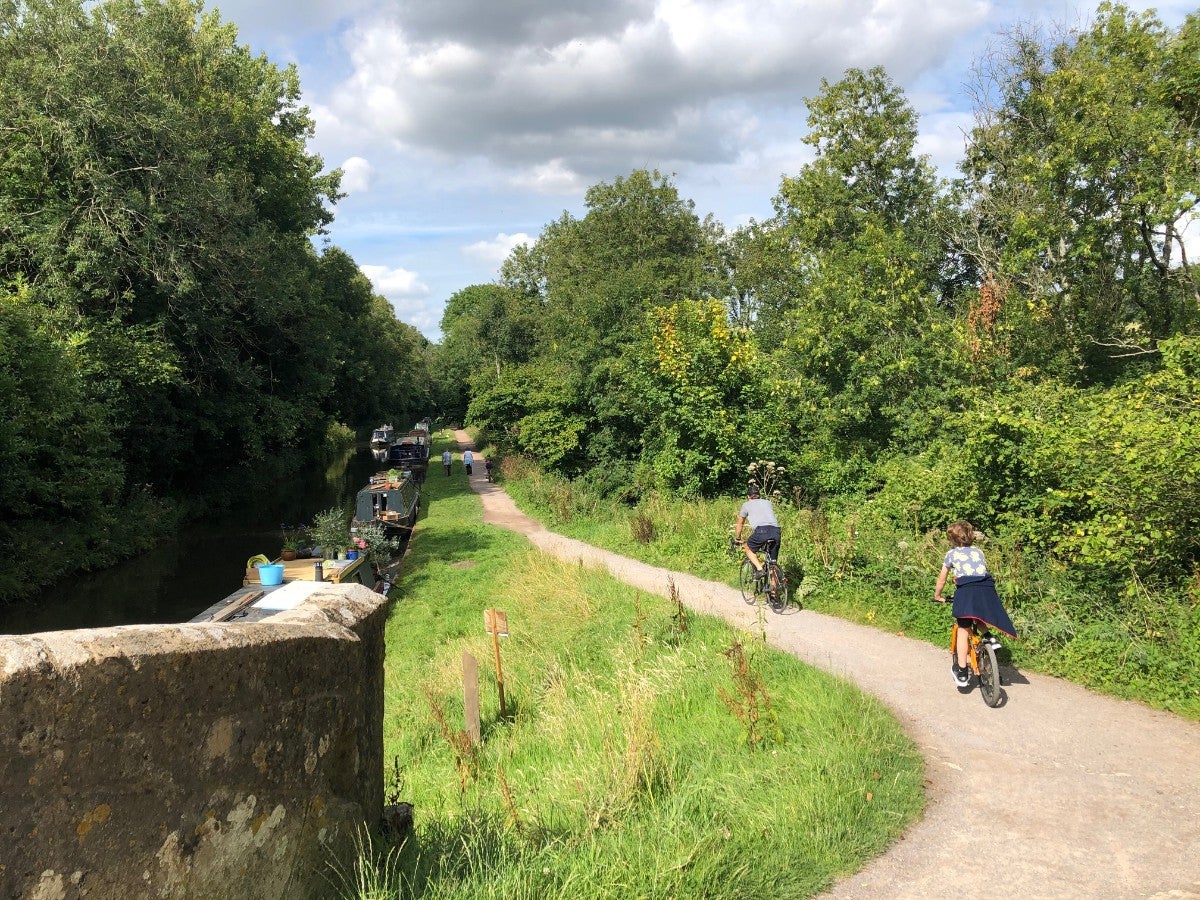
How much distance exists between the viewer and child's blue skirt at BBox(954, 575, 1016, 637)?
652 cm

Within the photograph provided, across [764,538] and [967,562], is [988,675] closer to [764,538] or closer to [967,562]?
[967,562]

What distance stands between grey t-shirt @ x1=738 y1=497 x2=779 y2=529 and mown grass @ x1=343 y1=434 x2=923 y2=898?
1619mm

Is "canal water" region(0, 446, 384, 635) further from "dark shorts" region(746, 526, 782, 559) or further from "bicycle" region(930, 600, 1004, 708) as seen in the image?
"bicycle" region(930, 600, 1004, 708)

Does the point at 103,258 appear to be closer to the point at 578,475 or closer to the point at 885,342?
the point at 578,475

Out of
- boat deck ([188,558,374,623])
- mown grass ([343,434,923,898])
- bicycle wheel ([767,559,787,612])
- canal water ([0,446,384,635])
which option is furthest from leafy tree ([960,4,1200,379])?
canal water ([0,446,384,635])

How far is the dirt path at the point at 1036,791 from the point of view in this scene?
407cm

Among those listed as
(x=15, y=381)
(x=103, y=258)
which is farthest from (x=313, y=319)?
(x=15, y=381)

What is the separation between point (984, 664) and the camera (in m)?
6.65

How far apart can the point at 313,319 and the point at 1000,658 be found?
84.9 ft

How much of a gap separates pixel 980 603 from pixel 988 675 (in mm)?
624

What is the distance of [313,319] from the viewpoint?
2792 centimetres

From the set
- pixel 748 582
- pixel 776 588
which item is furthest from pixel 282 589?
pixel 776 588

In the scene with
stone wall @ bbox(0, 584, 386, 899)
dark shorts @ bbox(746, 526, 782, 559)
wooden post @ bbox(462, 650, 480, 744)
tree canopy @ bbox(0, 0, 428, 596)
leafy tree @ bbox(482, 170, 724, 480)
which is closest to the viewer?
stone wall @ bbox(0, 584, 386, 899)

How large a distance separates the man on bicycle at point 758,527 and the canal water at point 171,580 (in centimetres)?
873
